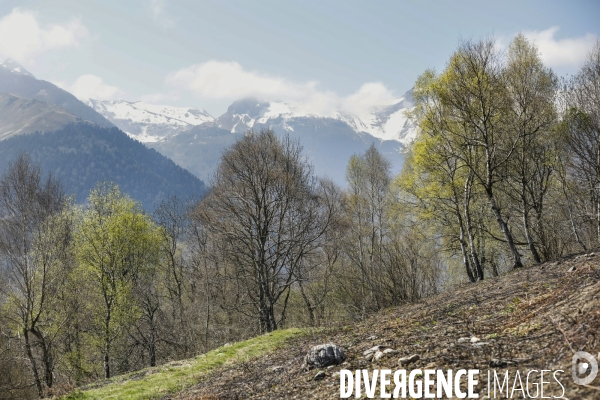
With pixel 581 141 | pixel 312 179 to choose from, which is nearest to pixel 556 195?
pixel 581 141

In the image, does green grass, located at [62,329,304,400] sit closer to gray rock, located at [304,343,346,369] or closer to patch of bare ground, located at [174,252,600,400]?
patch of bare ground, located at [174,252,600,400]

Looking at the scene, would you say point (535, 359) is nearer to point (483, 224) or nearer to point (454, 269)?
point (483, 224)

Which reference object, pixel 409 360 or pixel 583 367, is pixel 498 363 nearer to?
pixel 583 367

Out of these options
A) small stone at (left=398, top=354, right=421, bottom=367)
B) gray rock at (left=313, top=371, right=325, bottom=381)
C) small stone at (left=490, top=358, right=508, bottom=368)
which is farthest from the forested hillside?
small stone at (left=490, top=358, right=508, bottom=368)

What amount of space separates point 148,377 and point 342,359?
8.10 metres

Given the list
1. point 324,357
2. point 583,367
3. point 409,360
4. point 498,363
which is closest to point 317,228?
point 324,357

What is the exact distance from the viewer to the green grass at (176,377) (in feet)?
34.6

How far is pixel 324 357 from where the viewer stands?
787 cm

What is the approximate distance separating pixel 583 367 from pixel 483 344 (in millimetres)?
2047

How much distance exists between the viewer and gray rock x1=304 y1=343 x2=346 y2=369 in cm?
777

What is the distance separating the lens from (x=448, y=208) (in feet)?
87.4

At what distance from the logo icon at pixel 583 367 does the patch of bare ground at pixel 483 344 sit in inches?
2.6

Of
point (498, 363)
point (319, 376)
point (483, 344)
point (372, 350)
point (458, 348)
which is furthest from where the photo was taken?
point (372, 350)

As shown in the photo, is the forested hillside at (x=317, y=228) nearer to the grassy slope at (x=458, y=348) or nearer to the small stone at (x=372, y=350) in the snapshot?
the grassy slope at (x=458, y=348)
